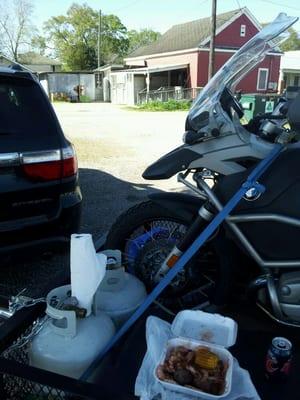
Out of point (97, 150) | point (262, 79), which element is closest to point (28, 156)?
point (97, 150)

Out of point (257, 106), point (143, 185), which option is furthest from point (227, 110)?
point (257, 106)

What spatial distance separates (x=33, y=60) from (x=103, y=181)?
5226cm

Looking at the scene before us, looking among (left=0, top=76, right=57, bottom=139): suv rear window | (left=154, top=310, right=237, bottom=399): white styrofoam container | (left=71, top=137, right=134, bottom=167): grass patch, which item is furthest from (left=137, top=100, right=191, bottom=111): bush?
(left=154, top=310, right=237, bottom=399): white styrofoam container

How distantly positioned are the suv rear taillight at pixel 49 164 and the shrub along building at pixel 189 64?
2543 cm

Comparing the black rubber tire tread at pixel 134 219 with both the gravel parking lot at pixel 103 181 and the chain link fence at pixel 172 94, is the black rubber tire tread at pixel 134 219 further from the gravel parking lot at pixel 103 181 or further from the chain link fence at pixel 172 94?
the chain link fence at pixel 172 94

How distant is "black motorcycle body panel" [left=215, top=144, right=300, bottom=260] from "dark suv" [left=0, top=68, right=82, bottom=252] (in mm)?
1230

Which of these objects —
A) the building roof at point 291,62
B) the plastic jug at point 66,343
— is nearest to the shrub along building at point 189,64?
the building roof at point 291,62

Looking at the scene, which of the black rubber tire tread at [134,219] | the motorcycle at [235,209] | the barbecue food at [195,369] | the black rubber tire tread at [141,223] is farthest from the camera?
the black rubber tire tread at [134,219]

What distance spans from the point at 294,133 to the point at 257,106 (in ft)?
36.6

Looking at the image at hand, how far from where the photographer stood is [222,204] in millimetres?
2068

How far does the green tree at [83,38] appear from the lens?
170 feet

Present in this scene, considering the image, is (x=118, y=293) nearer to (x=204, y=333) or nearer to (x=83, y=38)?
(x=204, y=333)

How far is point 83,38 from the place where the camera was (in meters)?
57.6

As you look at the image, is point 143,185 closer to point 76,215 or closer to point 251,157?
point 76,215
